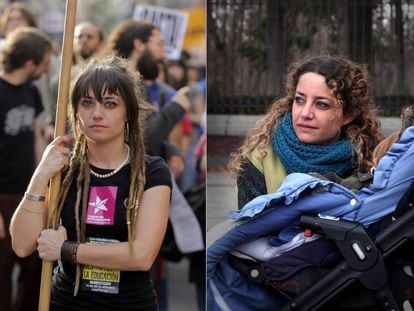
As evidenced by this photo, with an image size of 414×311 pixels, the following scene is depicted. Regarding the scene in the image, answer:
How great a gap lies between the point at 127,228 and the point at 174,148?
2972 mm

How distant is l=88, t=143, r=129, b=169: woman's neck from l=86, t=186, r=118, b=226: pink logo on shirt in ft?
0.35

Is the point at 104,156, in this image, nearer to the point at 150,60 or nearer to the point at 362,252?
the point at 362,252

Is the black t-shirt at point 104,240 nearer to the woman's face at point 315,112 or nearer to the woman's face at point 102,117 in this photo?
the woman's face at point 102,117

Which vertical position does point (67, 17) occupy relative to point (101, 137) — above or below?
above

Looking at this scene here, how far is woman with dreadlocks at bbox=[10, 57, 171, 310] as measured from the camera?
3.22 metres

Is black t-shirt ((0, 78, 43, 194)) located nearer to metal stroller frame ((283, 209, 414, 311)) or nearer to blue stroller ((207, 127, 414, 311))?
blue stroller ((207, 127, 414, 311))

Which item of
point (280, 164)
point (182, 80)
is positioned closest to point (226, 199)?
point (280, 164)

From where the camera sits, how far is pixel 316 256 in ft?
10.4

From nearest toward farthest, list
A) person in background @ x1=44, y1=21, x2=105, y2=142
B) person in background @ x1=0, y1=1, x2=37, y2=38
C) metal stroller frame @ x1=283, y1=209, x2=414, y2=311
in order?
metal stroller frame @ x1=283, y1=209, x2=414, y2=311, person in background @ x1=44, y1=21, x2=105, y2=142, person in background @ x1=0, y1=1, x2=37, y2=38

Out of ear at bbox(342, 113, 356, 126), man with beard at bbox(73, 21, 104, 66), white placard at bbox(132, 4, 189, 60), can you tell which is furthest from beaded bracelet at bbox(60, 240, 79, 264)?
white placard at bbox(132, 4, 189, 60)

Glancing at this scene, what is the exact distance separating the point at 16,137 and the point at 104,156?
2.94 meters

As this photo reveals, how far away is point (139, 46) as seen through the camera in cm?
574

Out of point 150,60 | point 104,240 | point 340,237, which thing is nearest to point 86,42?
point 150,60

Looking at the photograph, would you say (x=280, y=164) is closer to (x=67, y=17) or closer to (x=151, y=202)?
(x=151, y=202)
